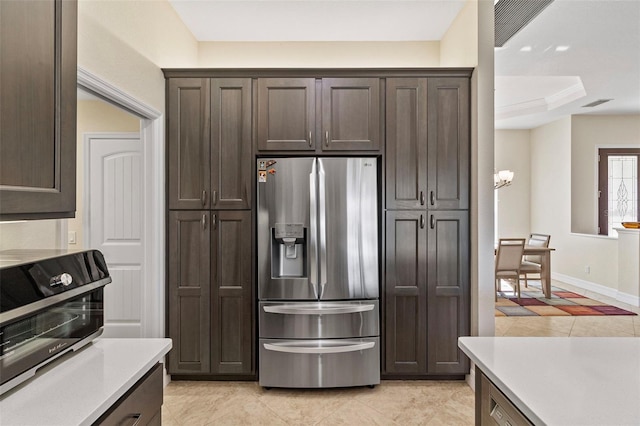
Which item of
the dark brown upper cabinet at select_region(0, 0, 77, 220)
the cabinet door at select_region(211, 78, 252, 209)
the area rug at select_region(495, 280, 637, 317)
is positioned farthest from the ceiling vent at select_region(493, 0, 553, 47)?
the area rug at select_region(495, 280, 637, 317)

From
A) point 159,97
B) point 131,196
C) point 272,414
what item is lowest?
point 272,414

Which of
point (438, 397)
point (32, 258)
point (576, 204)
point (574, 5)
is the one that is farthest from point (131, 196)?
point (576, 204)

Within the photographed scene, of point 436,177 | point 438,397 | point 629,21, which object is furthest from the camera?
point 629,21

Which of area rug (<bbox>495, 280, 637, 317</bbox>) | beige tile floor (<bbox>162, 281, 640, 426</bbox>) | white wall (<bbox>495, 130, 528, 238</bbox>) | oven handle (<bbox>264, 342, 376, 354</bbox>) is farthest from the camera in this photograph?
white wall (<bbox>495, 130, 528, 238</bbox>)

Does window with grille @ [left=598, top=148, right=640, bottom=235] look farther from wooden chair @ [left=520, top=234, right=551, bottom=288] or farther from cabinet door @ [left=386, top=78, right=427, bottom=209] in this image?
cabinet door @ [left=386, top=78, right=427, bottom=209]

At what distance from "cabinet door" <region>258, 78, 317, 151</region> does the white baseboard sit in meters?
5.35

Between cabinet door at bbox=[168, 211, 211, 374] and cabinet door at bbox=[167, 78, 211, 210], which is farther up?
cabinet door at bbox=[167, 78, 211, 210]

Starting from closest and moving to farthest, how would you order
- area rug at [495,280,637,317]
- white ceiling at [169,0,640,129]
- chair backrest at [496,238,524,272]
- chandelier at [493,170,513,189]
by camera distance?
white ceiling at [169,0,640,129] → area rug at [495,280,637,317] → chair backrest at [496,238,524,272] → chandelier at [493,170,513,189]

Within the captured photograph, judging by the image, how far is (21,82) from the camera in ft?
3.13

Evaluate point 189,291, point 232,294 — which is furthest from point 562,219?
point 189,291

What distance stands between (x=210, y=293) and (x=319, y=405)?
1.13 meters

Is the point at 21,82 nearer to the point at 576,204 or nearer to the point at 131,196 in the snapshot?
the point at 131,196

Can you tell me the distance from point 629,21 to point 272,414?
170 inches

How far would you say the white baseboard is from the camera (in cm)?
554
